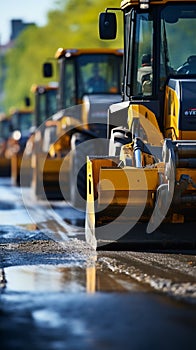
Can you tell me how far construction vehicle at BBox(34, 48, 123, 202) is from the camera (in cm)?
1762

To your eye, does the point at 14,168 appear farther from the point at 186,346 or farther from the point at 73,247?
the point at 186,346

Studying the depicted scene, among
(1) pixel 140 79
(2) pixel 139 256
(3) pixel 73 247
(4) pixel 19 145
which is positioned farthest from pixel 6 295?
(4) pixel 19 145

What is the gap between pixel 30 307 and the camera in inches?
290

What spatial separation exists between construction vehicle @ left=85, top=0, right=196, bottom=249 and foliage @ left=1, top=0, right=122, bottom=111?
22405 mm

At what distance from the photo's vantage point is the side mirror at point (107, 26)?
12070mm

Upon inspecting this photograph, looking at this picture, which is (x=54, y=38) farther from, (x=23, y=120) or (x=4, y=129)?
(x=23, y=120)

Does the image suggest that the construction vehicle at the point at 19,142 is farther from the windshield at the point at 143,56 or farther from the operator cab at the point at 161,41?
the operator cab at the point at 161,41

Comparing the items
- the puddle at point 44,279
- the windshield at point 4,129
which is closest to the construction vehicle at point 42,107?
the windshield at point 4,129

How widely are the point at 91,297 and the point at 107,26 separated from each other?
16.5 ft

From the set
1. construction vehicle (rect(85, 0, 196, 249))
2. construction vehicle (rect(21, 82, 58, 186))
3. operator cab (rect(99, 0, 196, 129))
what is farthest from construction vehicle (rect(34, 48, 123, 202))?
operator cab (rect(99, 0, 196, 129))

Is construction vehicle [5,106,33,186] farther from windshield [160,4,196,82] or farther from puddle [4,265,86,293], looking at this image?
puddle [4,265,86,293]

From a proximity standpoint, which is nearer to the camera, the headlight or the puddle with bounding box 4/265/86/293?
the puddle with bounding box 4/265/86/293

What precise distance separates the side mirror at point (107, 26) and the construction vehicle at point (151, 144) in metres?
0.01

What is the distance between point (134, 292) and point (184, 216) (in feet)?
10.4
